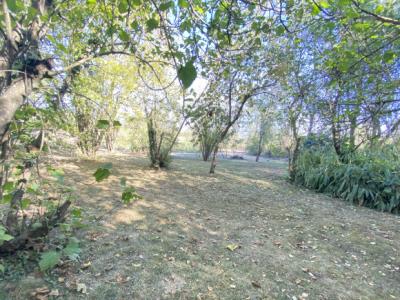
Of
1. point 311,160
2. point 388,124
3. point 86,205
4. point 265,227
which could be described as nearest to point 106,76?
point 86,205

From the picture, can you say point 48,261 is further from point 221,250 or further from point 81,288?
point 221,250

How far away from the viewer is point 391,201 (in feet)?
13.8

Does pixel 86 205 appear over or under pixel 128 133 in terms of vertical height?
under

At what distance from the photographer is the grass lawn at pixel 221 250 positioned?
181 cm

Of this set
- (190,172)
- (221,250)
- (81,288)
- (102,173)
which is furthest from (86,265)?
(190,172)

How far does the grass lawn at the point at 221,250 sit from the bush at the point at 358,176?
19.3 inches

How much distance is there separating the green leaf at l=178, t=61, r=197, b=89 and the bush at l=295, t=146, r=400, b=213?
16.2ft

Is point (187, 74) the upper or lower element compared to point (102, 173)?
upper

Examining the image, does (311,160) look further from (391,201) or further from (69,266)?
(69,266)

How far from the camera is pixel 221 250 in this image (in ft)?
7.84

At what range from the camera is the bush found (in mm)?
4352

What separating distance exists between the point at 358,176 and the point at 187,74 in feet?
17.2

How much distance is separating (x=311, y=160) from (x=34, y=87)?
19.5ft

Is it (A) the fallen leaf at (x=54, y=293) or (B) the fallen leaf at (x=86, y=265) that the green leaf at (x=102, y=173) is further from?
(B) the fallen leaf at (x=86, y=265)
